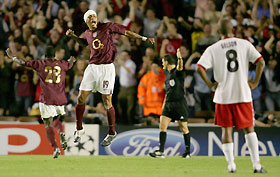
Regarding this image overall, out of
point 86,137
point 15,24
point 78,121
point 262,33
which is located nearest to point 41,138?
point 86,137

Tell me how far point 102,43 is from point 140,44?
5.91m

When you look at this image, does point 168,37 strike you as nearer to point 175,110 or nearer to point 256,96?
point 256,96

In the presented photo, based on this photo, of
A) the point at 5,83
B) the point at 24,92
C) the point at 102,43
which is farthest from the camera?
the point at 5,83

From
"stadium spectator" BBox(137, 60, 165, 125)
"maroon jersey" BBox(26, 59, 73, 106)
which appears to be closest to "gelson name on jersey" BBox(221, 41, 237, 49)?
"maroon jersey" BBox(26, 59, 73, 106)

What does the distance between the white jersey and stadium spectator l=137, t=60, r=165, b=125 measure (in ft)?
22.5

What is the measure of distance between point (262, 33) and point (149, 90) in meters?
4.00

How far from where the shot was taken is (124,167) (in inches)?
426

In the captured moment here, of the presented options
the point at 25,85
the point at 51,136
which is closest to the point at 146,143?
the point at 51,136

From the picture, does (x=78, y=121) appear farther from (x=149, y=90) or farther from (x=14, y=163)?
(x=149, y=90)

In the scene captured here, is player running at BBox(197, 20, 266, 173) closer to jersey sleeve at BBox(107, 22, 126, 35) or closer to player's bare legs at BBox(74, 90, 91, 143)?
jersey sleeve at BBox(107, 22, 126, 35)

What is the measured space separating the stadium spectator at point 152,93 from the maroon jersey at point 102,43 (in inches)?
163

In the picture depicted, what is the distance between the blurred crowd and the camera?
16.4 metres

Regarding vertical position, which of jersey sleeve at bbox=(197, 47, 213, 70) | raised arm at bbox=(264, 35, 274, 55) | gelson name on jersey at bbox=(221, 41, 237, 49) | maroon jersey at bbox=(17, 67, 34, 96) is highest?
raised arm at bbox=(264, 35, 274, 55)

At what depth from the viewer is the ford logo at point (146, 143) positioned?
16.0 metres
